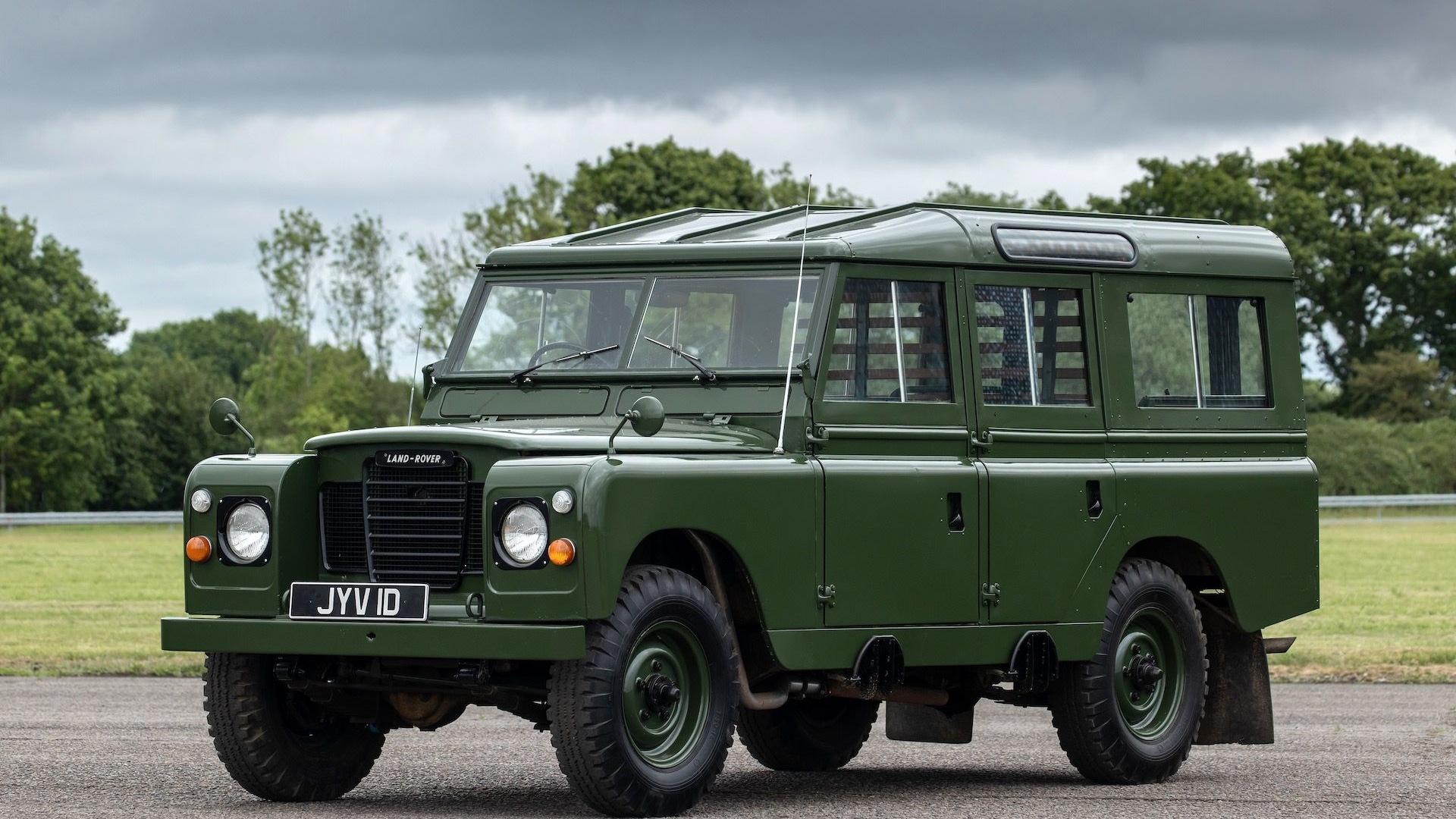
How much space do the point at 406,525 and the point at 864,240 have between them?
2657 mm

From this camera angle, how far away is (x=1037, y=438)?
38.8 ft

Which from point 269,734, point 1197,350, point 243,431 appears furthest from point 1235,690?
point 243,431

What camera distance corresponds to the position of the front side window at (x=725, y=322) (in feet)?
35.6

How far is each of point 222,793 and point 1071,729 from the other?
4241 millimetres

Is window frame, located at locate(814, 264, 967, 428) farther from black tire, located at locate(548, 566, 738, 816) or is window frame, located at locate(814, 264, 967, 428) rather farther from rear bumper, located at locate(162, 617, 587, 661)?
rear bumper, located at locate(162, 617, 587, 661)

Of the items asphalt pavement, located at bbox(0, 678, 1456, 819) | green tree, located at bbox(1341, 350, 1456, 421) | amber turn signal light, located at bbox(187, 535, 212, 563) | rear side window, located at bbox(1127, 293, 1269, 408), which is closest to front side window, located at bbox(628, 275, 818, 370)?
asphalt pavement, located at bbox(0, 678, 1456, 819)

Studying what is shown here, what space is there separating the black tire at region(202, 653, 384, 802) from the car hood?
3.48 ft

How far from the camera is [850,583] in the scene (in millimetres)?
10594

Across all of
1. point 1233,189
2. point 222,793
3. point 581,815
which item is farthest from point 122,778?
point 1233,189

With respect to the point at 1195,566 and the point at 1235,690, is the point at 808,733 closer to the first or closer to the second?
the point at 1195,566

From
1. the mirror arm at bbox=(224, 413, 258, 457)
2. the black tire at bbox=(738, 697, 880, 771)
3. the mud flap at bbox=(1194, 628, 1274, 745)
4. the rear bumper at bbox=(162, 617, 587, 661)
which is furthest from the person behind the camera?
the mud flap at bbox=(1194, 628, 1274, 745)

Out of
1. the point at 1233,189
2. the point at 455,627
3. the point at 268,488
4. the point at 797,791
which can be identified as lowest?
the point at 797,791

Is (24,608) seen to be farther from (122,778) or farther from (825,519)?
(825,519)

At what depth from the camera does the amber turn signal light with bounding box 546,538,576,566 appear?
9117mm
